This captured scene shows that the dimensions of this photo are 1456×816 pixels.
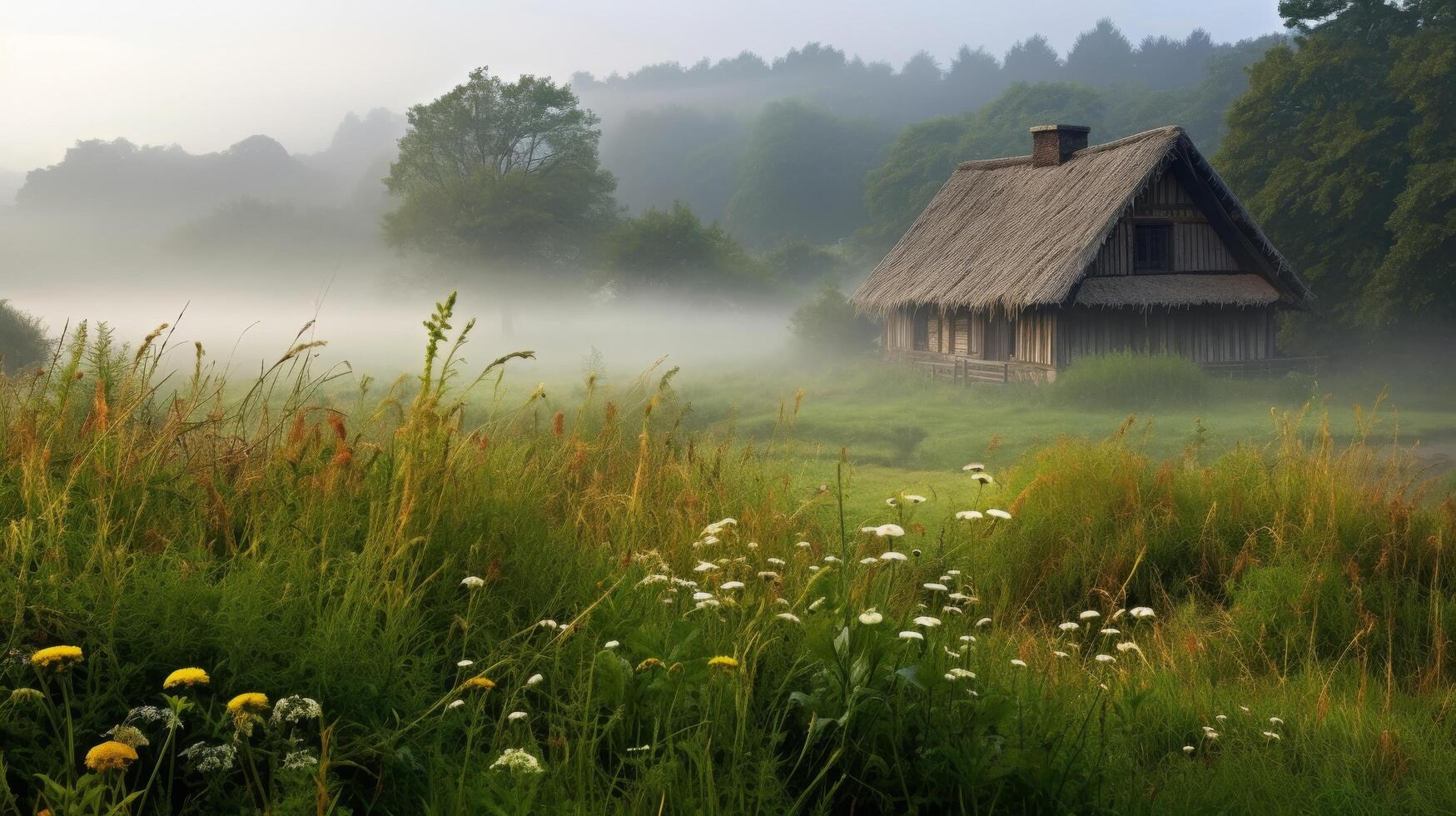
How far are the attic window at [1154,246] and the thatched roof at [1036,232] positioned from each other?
110 cm

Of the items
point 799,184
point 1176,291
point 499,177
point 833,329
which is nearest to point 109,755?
point 1176,291

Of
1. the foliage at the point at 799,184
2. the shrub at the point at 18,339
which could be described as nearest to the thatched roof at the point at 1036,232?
the shrub at the point at 18,339

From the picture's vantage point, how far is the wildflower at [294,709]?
264 centimetres

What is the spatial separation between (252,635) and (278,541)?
82 cm

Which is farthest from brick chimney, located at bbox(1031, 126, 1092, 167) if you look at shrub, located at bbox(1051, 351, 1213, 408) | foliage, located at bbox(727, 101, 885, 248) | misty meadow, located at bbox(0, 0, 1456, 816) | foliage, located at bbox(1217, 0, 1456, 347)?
foliage, located at bbox(727, 101, 885, 248)

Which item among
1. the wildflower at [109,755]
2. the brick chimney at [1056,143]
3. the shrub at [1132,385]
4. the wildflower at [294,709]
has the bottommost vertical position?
the shrub at [1132,385]

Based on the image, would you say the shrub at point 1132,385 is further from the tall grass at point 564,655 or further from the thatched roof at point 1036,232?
the tall grass at point 564,655

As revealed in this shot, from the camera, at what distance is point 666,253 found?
4088cm

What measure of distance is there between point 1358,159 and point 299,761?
87.1ft

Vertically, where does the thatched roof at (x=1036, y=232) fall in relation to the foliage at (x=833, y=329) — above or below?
above

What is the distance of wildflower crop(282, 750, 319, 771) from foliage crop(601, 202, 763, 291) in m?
38.4

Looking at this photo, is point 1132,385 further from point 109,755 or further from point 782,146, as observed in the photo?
point 782,146

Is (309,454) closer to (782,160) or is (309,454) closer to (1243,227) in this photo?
(1243,227)

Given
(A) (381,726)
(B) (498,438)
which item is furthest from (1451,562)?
(A) (381,726)
